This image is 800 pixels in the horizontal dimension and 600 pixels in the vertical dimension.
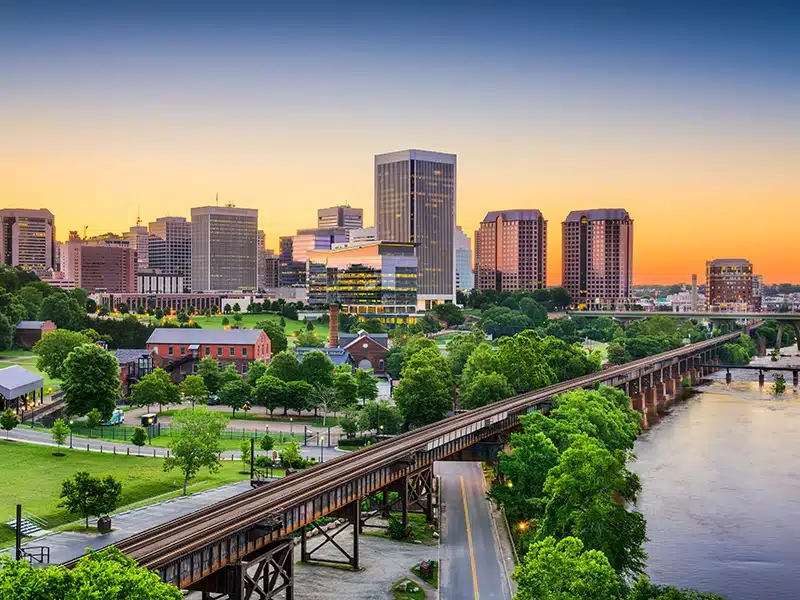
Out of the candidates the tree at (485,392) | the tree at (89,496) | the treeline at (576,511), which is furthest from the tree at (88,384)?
the treeline at (576,511)

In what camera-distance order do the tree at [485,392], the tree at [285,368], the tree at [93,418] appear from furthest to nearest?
1. the tree at [285,368]
2. the tree at [485,392]
3. the tree at [93,418]

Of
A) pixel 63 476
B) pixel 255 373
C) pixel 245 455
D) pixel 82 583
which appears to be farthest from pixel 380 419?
pixel 82 583

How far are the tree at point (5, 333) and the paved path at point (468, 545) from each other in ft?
338

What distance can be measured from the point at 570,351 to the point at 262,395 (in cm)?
6049

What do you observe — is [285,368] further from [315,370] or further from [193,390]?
[193,390]

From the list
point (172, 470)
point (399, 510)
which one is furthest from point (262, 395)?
point (399, 510)

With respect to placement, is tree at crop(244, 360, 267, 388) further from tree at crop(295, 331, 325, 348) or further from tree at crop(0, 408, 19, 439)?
tree at crop(295, 331, 325, 348)

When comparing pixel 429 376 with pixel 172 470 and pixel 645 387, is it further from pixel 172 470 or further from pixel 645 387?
pixel 645 387

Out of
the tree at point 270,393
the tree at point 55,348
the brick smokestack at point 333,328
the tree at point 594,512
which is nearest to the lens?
the tree at point 594,512

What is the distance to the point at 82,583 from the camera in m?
31.9

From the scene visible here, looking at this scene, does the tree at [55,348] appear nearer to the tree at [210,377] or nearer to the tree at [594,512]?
the tree at [210,377]

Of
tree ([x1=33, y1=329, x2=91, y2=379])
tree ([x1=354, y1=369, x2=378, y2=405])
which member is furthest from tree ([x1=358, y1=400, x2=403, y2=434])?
tree ([x1=33, y1=329, x2=91, y2=379])

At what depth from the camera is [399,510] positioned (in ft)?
232

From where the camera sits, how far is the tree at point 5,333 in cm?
15788
